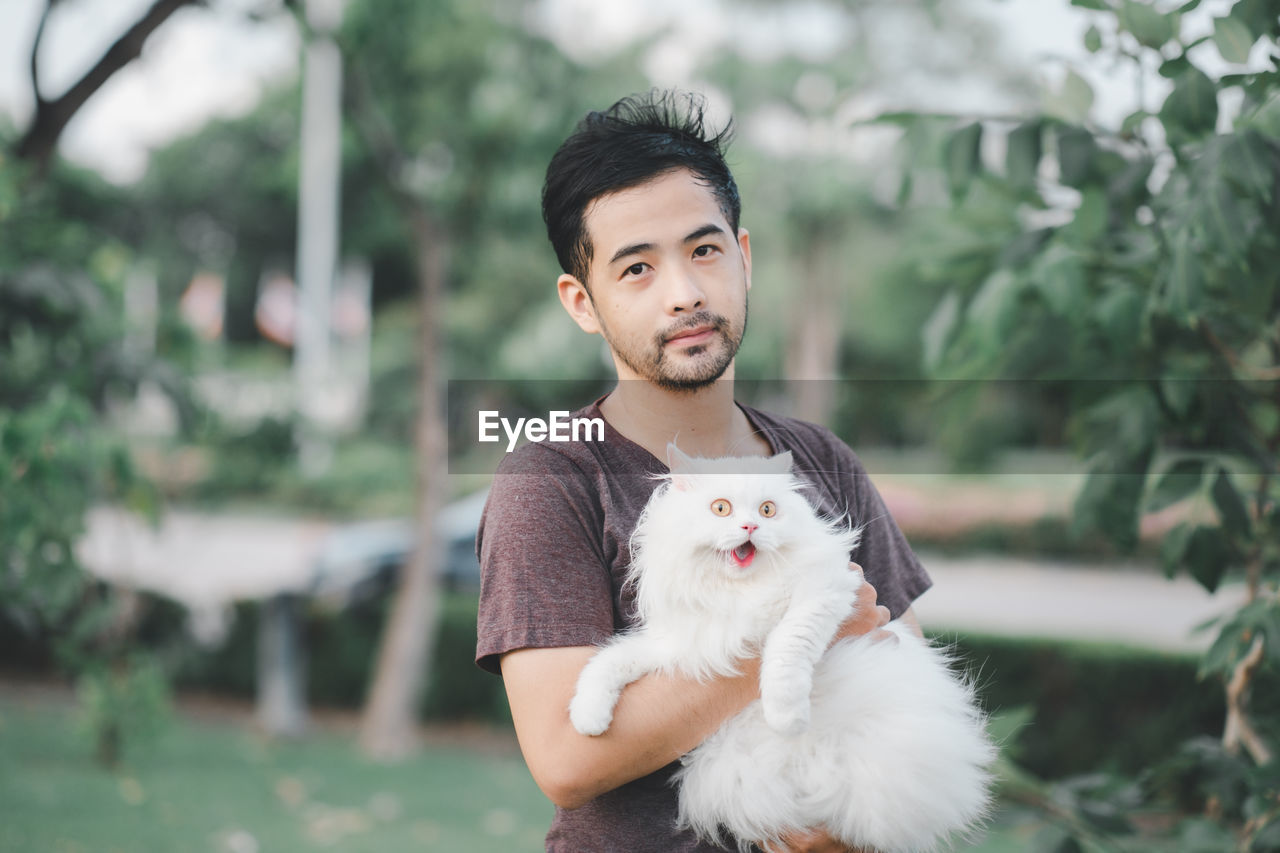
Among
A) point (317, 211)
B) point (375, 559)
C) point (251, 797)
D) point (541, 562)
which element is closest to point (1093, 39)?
point (541, 562)

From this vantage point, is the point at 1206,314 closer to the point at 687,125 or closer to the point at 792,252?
the point at 687,125

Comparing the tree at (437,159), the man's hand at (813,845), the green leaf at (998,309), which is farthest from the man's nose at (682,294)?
the tree at (437,159)

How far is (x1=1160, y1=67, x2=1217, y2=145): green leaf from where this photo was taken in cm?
228

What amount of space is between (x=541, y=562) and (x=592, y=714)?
0.87 feet

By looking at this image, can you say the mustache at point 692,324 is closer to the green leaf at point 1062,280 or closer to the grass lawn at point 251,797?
the green leaf at point 1062,280

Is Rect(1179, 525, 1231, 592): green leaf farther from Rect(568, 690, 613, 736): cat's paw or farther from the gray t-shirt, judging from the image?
Rect(568, 690, 613, 736): cat's paw

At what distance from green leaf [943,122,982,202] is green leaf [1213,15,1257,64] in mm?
601

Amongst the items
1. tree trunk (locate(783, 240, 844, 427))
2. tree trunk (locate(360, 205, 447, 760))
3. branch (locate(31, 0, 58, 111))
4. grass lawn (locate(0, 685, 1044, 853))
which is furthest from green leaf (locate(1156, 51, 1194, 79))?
tree trunk (locate(783, 240, 844, 427))

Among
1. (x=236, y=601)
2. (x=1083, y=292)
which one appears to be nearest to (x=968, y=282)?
(x=1083, y=292)

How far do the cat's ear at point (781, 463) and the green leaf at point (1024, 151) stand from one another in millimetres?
1395

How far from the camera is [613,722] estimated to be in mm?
1528

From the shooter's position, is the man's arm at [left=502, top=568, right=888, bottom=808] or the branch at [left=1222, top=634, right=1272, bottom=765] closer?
the man's arm at [left=502, top=568, right=888, bottom=808]

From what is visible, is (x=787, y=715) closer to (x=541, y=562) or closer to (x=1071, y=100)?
(x=541, y=562)

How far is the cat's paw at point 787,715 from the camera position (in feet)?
4.90
